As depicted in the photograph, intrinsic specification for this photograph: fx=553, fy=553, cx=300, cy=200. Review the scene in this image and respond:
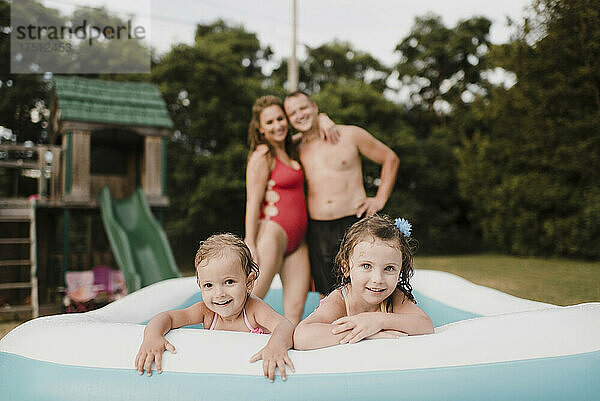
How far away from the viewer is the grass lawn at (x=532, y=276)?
250 inches

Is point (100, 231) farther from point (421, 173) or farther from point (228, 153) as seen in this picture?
point (421, 173)

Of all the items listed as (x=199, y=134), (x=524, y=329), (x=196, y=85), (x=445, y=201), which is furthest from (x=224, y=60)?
(x=524, y=329)

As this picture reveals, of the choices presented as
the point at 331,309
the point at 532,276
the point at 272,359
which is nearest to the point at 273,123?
the point at 331,309

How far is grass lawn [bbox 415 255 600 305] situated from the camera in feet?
21.2

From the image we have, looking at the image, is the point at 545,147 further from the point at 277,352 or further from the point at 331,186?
the point at 277,352

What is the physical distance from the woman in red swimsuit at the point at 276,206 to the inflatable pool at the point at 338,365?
1130 millimetres

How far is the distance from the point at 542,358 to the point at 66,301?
16.0 ft

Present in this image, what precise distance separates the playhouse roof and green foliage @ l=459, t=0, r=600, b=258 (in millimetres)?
4651

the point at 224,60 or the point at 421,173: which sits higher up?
the point at 224,60

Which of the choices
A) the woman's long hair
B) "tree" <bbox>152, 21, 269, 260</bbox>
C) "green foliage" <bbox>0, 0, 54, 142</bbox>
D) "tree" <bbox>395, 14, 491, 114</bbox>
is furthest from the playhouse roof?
"tree" <bbox>395, 14, 491, 114</bbox>

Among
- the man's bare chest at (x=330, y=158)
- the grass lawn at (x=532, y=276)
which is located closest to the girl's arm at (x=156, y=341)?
the man's bare chest at (x=330, y=158)

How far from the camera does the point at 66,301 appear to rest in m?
5.38

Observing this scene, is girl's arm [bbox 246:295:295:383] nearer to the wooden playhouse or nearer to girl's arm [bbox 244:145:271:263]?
girl's arm [bbox 244:145:271:263]

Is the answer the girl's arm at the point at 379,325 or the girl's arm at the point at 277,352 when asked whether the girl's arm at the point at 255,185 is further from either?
the girl's arm at the point at 379,325
